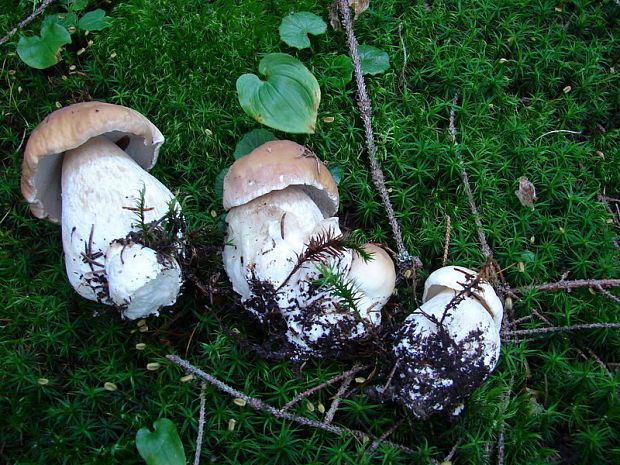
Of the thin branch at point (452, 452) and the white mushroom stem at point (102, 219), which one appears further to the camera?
the white mushroom stem at point (102, 219)

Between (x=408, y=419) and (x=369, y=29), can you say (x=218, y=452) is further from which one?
(x=369, y=29)

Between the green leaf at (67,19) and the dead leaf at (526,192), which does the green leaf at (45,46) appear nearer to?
the green leaf at (67,19)

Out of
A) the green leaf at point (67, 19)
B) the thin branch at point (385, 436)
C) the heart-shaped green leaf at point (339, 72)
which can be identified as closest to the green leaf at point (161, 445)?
the thin branch at point (385, 436)

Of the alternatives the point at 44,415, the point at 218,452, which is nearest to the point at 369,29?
the point at 218,452

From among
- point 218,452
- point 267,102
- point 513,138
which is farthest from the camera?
point 513,138

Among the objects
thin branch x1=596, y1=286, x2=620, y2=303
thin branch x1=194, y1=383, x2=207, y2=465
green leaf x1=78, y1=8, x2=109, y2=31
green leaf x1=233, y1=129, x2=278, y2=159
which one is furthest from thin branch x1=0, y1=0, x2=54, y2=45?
→ thin branch x1=596, y1=286, x2=620, y2=303

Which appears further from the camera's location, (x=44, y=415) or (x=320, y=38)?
(x=320, y=38)
